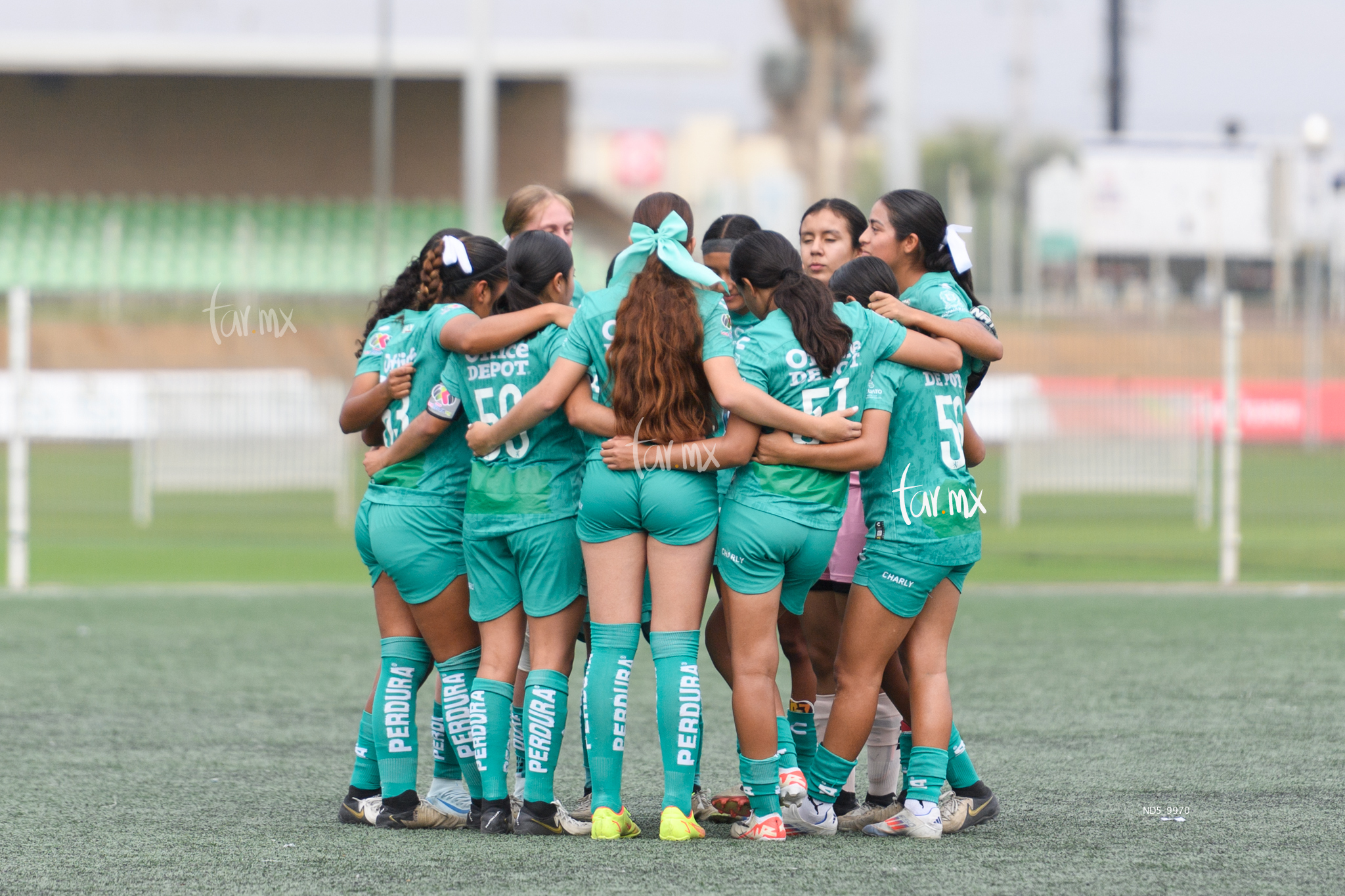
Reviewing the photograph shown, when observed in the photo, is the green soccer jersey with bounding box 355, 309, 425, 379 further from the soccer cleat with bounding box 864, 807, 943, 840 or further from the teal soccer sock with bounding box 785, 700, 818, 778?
the soccer cleat with bounding box 864, 807, 943, 840

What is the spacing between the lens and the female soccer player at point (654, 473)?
430cm

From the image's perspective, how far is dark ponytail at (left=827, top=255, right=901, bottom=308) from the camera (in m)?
4.62

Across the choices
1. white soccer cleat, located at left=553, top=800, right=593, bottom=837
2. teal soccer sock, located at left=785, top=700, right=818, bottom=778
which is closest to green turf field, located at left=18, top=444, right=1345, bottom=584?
teal soccer sock, located at left=785, top=700, right=818, bottom=778

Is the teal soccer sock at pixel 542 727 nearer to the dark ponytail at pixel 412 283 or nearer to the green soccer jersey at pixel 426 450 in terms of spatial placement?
the green soccer jersey at pixel 426 450

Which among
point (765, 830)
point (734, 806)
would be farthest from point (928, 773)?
point (734, 806)

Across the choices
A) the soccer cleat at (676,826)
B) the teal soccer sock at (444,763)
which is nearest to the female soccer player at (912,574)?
the soccer cleat at (676,826)

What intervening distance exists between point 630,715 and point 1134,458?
10.2m

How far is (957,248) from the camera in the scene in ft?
15.2

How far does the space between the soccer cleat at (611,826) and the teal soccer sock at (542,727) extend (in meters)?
0.16

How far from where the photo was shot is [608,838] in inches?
175

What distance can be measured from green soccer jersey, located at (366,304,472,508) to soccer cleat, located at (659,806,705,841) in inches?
44.0

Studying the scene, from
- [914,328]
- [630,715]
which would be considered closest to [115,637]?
[630,715]

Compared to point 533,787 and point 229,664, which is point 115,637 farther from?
point 533,787

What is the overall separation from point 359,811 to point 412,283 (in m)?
1.63
